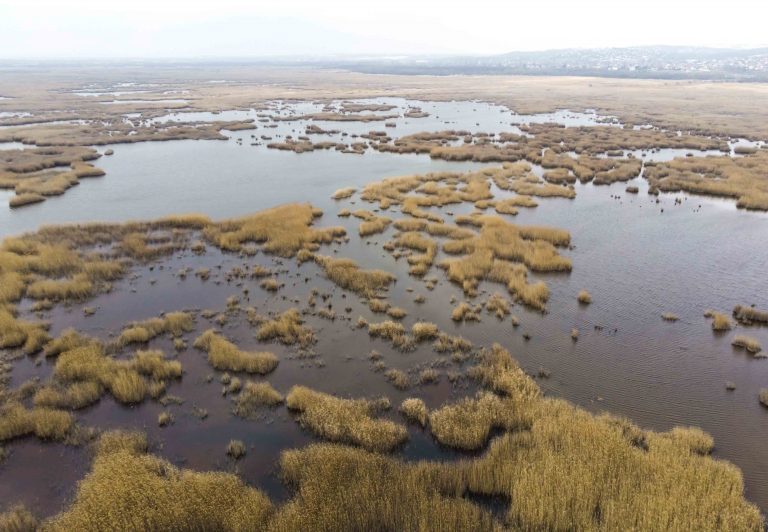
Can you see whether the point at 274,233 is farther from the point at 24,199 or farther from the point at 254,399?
the point at 24,199

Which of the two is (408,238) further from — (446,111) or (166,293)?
(446,111)

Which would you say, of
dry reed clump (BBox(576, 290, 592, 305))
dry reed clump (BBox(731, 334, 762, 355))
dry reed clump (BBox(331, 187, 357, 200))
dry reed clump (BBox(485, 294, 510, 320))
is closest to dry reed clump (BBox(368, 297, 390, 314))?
dry reed clump (BBox(485, 294, 510, 320))

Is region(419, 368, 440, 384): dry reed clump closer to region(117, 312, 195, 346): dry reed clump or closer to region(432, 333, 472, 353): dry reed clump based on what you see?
region(432, 333, 472, 353): dry reed clump

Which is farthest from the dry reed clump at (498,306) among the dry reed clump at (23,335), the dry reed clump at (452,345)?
the dry reed clump at (23,335)

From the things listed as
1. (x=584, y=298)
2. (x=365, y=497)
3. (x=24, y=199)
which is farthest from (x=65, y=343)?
(x=24, y=199)

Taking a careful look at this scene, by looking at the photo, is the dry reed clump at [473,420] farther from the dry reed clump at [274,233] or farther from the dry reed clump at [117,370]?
the dry reed clump at [274,233]

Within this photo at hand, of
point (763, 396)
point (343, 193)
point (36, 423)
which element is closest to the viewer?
point (36, 423)
